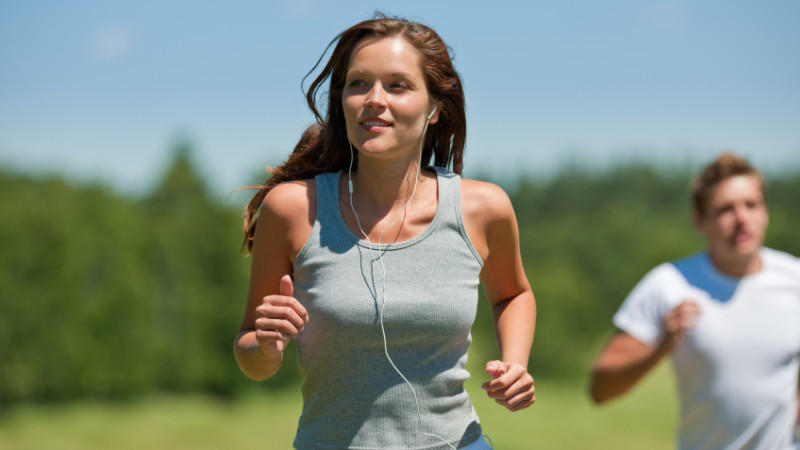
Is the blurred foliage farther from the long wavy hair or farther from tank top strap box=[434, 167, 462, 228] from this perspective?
tank top strap box=[434, 167, 462, 228]

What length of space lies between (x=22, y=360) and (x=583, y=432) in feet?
33.0

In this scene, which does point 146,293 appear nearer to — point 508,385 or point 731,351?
point 731,351

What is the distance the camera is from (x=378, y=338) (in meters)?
2.02

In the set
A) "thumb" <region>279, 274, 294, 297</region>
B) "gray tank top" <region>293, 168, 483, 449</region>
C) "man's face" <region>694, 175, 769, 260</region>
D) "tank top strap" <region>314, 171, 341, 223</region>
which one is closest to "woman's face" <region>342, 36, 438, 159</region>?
"tank top strap" <region>314, 171, 341, 223</region>

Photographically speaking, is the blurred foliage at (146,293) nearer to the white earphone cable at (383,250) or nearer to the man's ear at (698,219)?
the man's ear at (698,219)

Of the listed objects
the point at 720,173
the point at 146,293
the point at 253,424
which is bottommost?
the point at 253,424

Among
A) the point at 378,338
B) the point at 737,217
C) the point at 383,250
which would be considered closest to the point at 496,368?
the point at 378,338

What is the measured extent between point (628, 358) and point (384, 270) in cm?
157

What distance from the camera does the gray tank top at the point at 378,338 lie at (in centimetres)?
202

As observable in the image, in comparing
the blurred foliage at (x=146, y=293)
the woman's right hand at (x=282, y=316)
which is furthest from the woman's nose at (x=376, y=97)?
the blurred foliage at (x=146, y=293)

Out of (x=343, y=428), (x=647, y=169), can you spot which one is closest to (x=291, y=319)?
(x=343, y=428)

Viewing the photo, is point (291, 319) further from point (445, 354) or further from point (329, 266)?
point (445, 354)

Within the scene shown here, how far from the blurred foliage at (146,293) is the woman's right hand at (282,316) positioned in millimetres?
12136

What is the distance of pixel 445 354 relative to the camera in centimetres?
210
